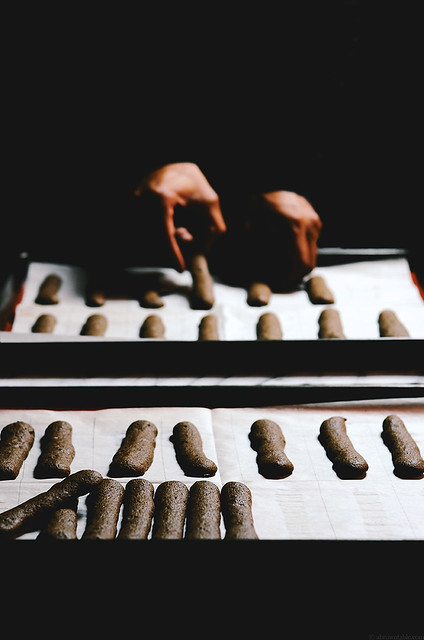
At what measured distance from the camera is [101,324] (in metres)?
2.87

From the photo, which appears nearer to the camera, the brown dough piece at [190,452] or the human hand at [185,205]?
the brown dough piece at [190,452]

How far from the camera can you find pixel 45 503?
74.2 inches

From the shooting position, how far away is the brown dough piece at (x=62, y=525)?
5.74ft

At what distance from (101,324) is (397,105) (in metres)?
1.71

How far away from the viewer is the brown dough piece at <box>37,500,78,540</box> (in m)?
1.75

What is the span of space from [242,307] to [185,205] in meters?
0.54

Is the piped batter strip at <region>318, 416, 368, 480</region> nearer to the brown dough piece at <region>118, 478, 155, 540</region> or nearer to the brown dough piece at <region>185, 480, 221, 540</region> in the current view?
the brown dough piece at <region>185, 480, 221, 540</region>

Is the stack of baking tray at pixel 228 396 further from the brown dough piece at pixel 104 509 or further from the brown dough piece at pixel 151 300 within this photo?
the brown dough piece at pixel 151 300

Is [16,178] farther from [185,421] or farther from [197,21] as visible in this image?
[185,421]

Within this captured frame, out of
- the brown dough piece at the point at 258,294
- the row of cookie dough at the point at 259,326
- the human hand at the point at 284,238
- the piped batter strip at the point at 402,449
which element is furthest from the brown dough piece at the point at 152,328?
the piped batter strip at the point at 402,449

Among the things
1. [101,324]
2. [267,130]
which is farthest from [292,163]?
[101,324]

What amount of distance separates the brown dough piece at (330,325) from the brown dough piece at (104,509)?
1.10 meters

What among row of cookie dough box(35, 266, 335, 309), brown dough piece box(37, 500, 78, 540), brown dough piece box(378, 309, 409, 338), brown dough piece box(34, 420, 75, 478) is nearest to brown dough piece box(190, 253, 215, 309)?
row of cookie dough box(35, 266, 335, 309)

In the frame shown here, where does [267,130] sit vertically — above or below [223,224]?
above
